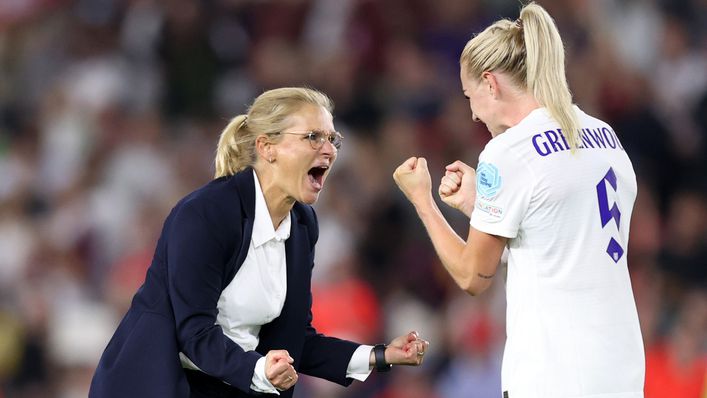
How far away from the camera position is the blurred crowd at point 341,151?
21.5 ft

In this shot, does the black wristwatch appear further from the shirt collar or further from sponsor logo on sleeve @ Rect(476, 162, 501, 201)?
sponsor logo on sleeve @ Rect(476, 162, 501, 201)

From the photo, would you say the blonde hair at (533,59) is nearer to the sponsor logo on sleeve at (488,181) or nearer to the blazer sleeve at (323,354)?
the sponsor logo on sleeve at (488,181)

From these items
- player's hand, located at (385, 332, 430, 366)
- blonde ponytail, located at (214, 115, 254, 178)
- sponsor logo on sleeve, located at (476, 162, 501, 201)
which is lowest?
player's hand, located at (385, 332, 430, 366)

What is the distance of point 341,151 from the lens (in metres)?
7.55

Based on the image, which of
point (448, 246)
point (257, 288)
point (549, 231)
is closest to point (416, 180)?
point (448, 246)

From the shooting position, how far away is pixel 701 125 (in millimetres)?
7031

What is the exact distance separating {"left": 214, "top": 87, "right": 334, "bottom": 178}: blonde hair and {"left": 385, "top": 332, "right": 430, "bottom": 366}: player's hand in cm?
71

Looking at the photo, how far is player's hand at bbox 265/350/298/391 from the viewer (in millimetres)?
3297

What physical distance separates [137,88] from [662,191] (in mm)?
3664

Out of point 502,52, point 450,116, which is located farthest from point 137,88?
point 502,52

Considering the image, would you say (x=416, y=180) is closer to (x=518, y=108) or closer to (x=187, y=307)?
(x=518, y=108)

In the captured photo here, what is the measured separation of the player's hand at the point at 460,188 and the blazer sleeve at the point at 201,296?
2.17 ft

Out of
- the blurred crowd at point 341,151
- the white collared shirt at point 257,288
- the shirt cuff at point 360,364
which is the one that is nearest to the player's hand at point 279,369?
the white collared shirt at point 257,288

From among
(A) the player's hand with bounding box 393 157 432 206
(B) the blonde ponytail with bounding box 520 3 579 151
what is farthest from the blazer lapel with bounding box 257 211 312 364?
(B) the blonde ponytail with bounding box 520 3 579 151
